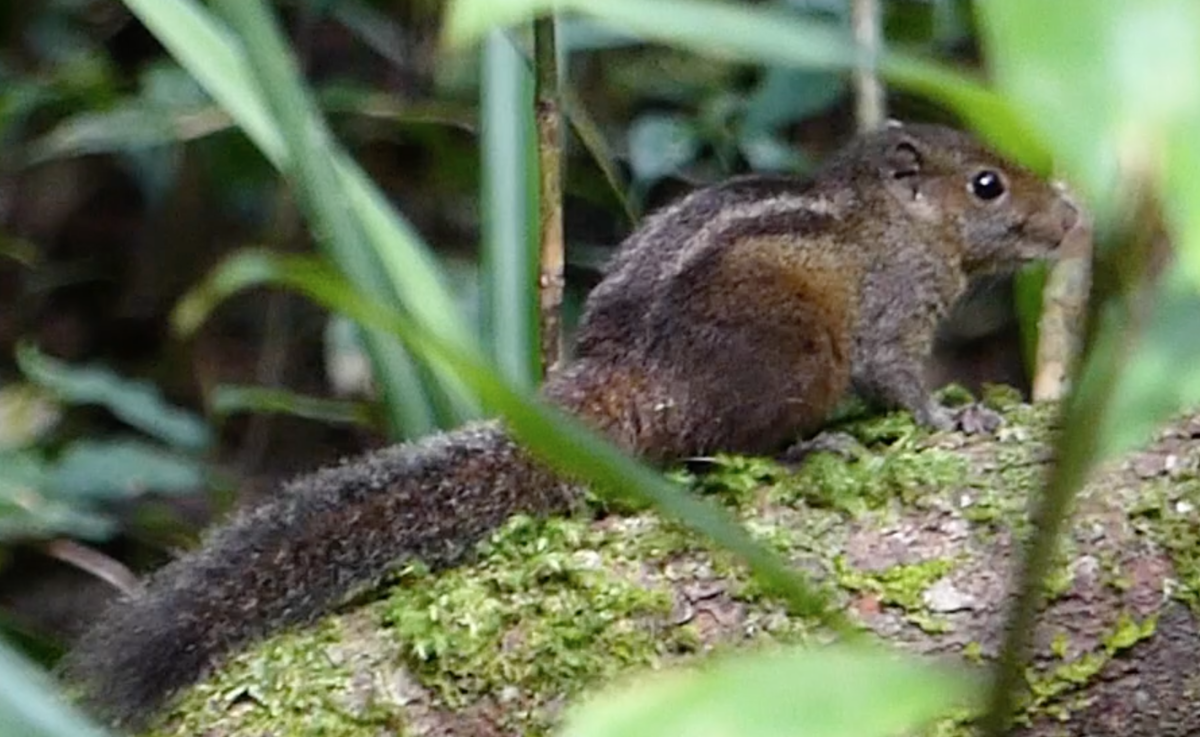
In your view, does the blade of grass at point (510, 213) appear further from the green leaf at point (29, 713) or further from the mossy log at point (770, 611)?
→ the green leaf at point (29, 713)

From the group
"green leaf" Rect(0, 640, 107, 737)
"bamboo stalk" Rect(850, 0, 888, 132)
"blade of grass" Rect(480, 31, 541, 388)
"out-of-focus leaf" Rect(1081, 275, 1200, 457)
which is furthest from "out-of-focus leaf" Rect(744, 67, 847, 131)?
"out-of-focus leaf" Rect(1081, 275, 1200, 457)

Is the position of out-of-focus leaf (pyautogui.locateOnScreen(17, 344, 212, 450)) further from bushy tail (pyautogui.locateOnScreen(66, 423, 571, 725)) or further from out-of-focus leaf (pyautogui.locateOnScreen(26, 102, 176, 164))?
bushy tail (pyautogui.locateOnScreen(66, 423, 571, 725))

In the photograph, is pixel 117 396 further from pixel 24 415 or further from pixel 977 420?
pixel 977 420

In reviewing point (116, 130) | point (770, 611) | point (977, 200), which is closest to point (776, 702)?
point (770, 611)

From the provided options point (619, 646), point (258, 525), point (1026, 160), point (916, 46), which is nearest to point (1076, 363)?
point (1026, 160)

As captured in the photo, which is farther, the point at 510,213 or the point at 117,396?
the point at 117,396
